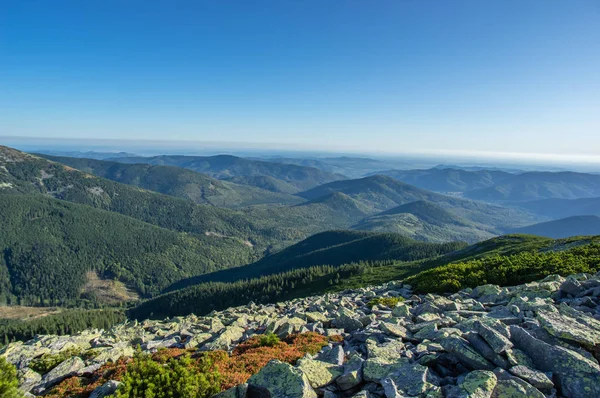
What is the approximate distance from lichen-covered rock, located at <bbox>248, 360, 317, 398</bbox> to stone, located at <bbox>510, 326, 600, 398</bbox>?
931 cm

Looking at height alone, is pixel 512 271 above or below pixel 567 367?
below

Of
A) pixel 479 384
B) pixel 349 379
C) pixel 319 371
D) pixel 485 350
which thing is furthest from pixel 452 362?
pixel 319 371

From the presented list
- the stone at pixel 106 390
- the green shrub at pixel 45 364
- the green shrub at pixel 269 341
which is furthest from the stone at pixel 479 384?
the green shrub at pixel 45 364

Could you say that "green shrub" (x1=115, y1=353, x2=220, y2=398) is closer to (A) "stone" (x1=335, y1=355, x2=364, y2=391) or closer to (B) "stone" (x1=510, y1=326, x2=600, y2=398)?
(A) "stone" (x1=335, y1=355, x2=364, y2=391)

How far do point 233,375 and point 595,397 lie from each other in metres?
14.5

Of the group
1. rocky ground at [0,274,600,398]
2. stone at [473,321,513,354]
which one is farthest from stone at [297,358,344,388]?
stone at [473,321,513,354]

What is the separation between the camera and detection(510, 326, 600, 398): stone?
10484 mm

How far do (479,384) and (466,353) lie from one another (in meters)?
2.64

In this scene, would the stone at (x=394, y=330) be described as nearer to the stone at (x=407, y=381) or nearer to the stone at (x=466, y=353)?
the stone at (x=466, y=353)

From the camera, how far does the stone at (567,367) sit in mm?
10484

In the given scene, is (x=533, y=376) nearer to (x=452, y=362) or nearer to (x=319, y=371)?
(x=452, y=362)

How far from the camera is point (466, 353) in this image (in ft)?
41.7

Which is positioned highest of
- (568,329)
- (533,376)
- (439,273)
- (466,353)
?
(568,329)

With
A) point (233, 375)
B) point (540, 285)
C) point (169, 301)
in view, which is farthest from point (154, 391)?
point (169, 301)
